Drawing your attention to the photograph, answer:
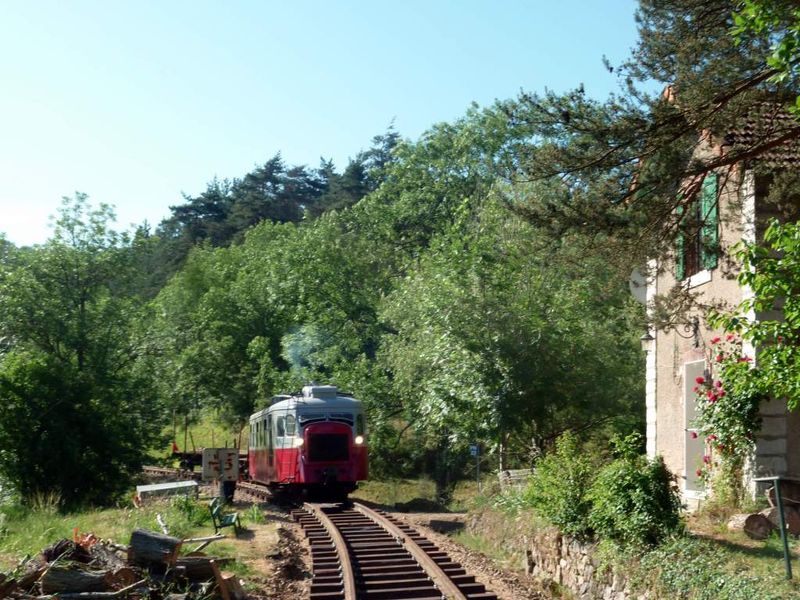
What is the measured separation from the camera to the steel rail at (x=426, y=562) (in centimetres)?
1095

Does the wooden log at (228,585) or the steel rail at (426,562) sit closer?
the wooden log at (228,585)

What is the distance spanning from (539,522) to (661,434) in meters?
4.38

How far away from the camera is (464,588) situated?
1129 centimetres

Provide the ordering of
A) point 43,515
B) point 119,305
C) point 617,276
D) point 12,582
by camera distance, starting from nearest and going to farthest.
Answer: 1. point 12,582
2. point 617,276
3. point 43,515
4. point 119,305

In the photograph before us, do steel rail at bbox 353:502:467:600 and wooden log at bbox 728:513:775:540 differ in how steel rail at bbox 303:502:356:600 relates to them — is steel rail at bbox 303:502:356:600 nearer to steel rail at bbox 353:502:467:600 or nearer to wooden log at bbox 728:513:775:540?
steel rail at bbox 353:502:467:600

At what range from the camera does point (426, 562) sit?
503 inches

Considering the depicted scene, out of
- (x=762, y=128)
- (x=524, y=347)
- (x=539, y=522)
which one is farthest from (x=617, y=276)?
(x=524, y=347)

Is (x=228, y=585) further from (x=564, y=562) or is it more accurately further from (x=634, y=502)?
(x=634, y=502)

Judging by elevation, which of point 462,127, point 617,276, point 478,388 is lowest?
point 478,388

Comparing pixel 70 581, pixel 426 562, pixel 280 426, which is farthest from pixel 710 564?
pixel 280 426

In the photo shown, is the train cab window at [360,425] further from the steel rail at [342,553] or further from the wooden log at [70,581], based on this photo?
the wooden log at [70,581]

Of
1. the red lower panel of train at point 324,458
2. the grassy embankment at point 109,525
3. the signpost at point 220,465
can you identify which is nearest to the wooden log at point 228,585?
the grassy embankment at point 109,525

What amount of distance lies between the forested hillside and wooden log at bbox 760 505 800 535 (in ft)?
9.35

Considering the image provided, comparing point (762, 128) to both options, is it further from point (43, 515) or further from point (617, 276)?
point (43, 515)
